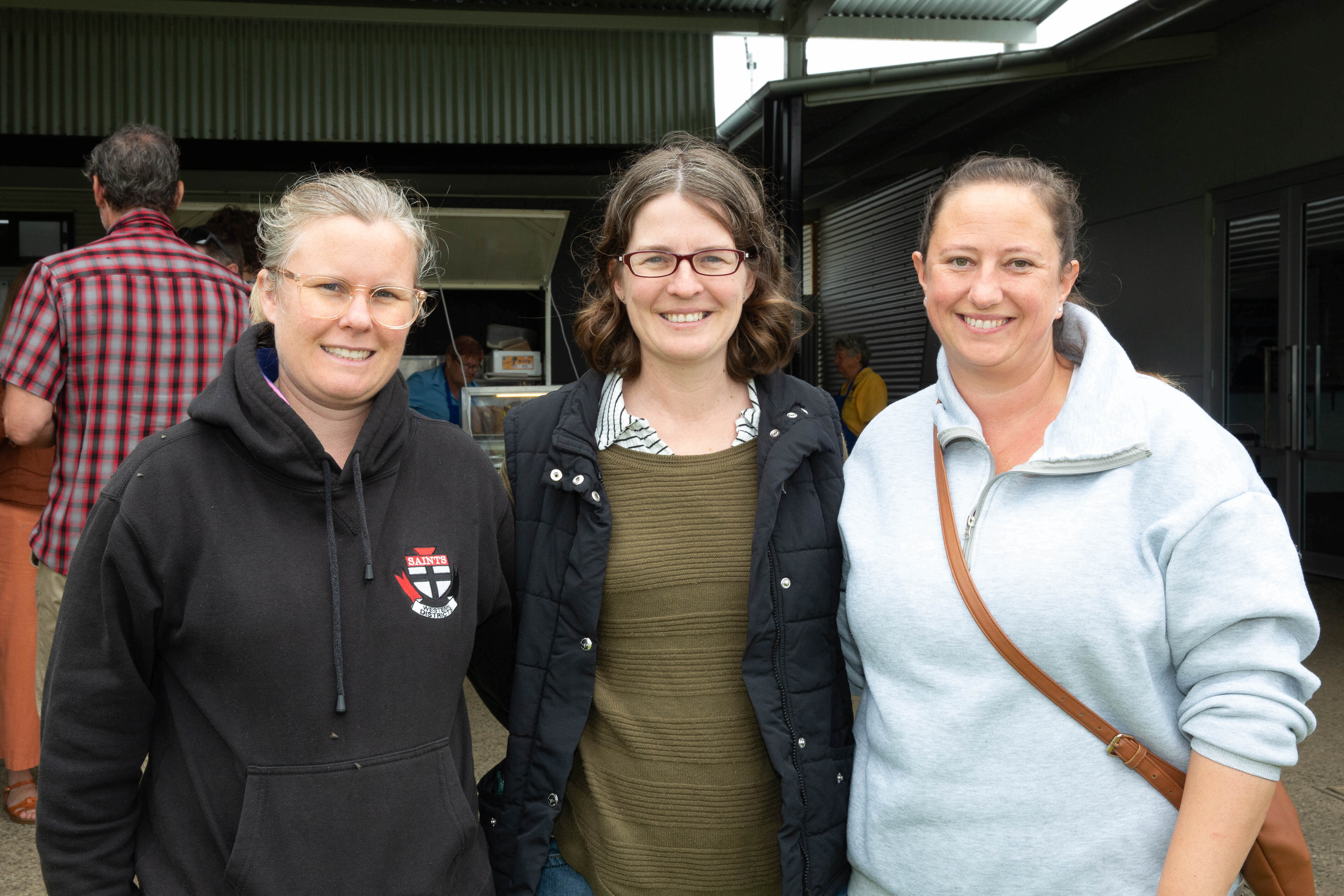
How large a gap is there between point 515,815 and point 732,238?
1117mm

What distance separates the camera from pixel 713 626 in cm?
173

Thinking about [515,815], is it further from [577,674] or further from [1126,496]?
[1126,496]

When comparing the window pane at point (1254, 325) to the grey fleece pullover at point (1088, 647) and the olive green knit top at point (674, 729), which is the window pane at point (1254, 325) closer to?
the grey fleece pullover at point (1088, 647)

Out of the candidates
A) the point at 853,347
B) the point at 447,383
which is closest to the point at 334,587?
the point at 447,383

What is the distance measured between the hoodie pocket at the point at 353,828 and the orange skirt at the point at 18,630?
267 cm

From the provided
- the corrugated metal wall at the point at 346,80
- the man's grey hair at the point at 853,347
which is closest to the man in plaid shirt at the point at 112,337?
the corrugated metal wall at the point at 346,80

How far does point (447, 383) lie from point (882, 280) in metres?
6.18

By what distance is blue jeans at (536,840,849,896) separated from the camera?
1.77 metres

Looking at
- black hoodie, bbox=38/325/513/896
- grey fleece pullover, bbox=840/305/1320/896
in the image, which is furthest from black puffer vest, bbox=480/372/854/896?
black hoodie, bbox=38/325/513/896

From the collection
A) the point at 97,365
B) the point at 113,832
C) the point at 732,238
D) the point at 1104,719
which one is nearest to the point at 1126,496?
the point at 1104,719

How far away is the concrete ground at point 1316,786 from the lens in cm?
307

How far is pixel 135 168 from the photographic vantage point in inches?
116

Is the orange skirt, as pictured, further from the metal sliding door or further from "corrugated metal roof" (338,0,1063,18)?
the metal sliding door

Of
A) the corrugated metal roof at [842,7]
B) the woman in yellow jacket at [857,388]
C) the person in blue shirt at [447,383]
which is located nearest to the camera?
the person in blue shirt at [447,383]
